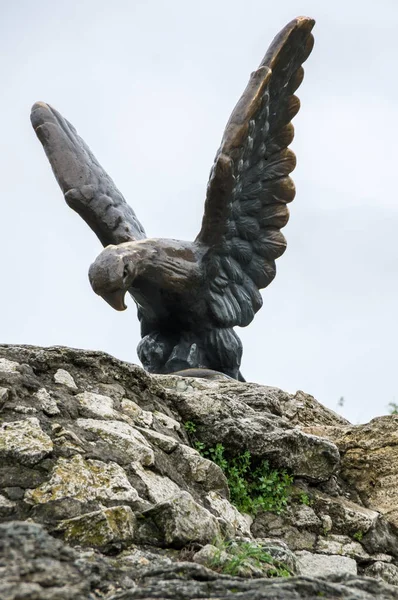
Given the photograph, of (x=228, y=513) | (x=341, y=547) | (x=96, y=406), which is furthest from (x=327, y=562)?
(x=96, y=406)

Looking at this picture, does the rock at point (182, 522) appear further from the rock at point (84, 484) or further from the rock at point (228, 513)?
the rock at point (228, 513)

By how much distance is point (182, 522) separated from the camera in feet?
9.72

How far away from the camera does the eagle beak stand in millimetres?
5883

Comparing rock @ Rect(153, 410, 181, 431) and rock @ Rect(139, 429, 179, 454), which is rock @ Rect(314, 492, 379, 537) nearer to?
rock @ Rect(153, 410, 181, 431)

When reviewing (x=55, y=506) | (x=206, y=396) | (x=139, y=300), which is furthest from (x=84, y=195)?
(x=55, y=506)

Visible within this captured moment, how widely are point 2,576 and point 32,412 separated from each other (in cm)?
141

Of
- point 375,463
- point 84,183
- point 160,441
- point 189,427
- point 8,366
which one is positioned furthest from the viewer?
point 84,183

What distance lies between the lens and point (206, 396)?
14.4 feet

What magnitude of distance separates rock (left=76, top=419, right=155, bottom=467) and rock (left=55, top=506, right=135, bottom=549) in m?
0.55

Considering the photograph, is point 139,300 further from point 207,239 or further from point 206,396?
point 206,396

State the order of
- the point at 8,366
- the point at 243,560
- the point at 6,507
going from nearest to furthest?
the point at 243,560
the point at 6,507
the point at 8,366

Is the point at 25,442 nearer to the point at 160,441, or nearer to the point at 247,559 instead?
the point at 160,441

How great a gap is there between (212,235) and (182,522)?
12.0ft

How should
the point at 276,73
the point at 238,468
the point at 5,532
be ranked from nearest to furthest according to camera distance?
the point at 5,532
the point at 238,468
the point at 276,73
